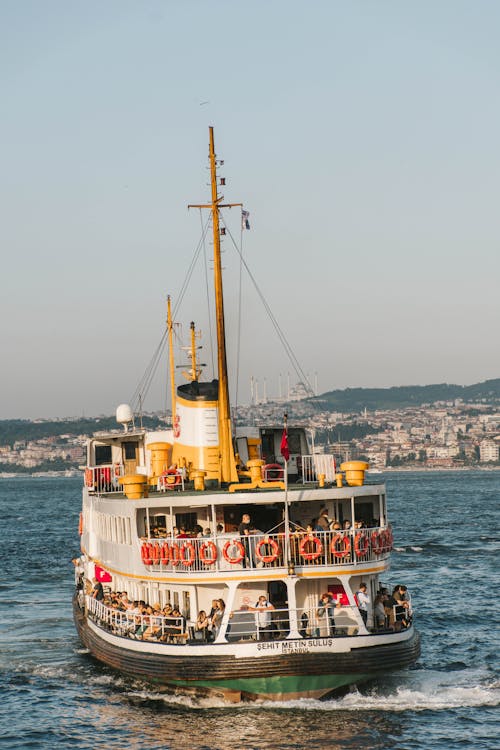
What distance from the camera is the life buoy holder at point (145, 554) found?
28.5 m

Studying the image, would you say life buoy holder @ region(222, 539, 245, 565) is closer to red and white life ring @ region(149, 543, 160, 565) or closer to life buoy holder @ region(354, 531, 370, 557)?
red and white life ring @ region(149, 543, 160, 565)

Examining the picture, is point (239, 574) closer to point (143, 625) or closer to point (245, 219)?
point (143, 625)

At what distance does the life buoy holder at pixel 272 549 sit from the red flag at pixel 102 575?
929 centimetres

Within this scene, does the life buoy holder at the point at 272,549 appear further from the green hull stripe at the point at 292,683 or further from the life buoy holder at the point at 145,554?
the life buoy holder at the point at 145,554

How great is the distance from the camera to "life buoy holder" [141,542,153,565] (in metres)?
28.5

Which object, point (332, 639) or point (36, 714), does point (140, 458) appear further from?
point (332, 639)

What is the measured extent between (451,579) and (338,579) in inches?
1031

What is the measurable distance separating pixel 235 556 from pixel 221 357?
6058 mm

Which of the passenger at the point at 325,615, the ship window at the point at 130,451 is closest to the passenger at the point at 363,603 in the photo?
the passenger at the point at 325,615

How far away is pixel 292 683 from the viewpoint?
25.8 meters

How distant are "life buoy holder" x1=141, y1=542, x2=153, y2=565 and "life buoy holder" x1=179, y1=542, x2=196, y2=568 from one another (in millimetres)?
1264

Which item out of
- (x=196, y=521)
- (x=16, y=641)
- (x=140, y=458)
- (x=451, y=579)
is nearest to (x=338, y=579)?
(x=196, y=521)

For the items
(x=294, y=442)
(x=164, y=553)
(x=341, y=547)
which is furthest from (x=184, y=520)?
(x=294, y=442)

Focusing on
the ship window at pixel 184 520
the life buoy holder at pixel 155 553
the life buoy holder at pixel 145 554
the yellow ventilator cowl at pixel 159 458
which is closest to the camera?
the life buoy holder at pixel 155 553
